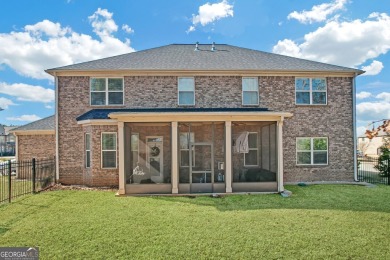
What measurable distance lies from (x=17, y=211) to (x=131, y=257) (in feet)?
19.5

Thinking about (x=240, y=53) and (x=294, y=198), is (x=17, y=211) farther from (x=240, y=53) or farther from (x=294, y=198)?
(x=240, y=53)

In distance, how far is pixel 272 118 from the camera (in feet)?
36.6

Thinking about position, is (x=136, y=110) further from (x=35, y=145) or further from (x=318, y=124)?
(x=318, y=124)

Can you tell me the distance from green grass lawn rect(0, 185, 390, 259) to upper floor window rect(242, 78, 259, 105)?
602 centimetres

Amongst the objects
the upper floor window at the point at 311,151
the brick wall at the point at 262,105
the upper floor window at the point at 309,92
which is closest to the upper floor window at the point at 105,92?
the brick wall at the point at 262,105

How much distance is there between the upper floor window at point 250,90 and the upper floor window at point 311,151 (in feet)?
11.7

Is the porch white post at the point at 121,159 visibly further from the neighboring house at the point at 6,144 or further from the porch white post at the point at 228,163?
the neighboring house at the point at 6,144

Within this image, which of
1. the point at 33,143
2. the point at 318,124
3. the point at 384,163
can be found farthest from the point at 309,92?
the point at 33,143

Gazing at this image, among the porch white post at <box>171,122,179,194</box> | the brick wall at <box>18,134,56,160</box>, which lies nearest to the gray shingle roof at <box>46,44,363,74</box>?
the porch white post at <box>171,122,179,194</box>

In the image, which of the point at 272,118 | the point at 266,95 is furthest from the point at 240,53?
the point at 272,118

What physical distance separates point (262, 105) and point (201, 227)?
9.30 metres

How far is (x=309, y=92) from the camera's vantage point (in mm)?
14391

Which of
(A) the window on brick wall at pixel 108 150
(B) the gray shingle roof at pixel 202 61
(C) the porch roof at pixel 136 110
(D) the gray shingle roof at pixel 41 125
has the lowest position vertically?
(A) the window on brick wall at pixel 108 150

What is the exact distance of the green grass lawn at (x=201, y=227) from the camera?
5.40 meters
